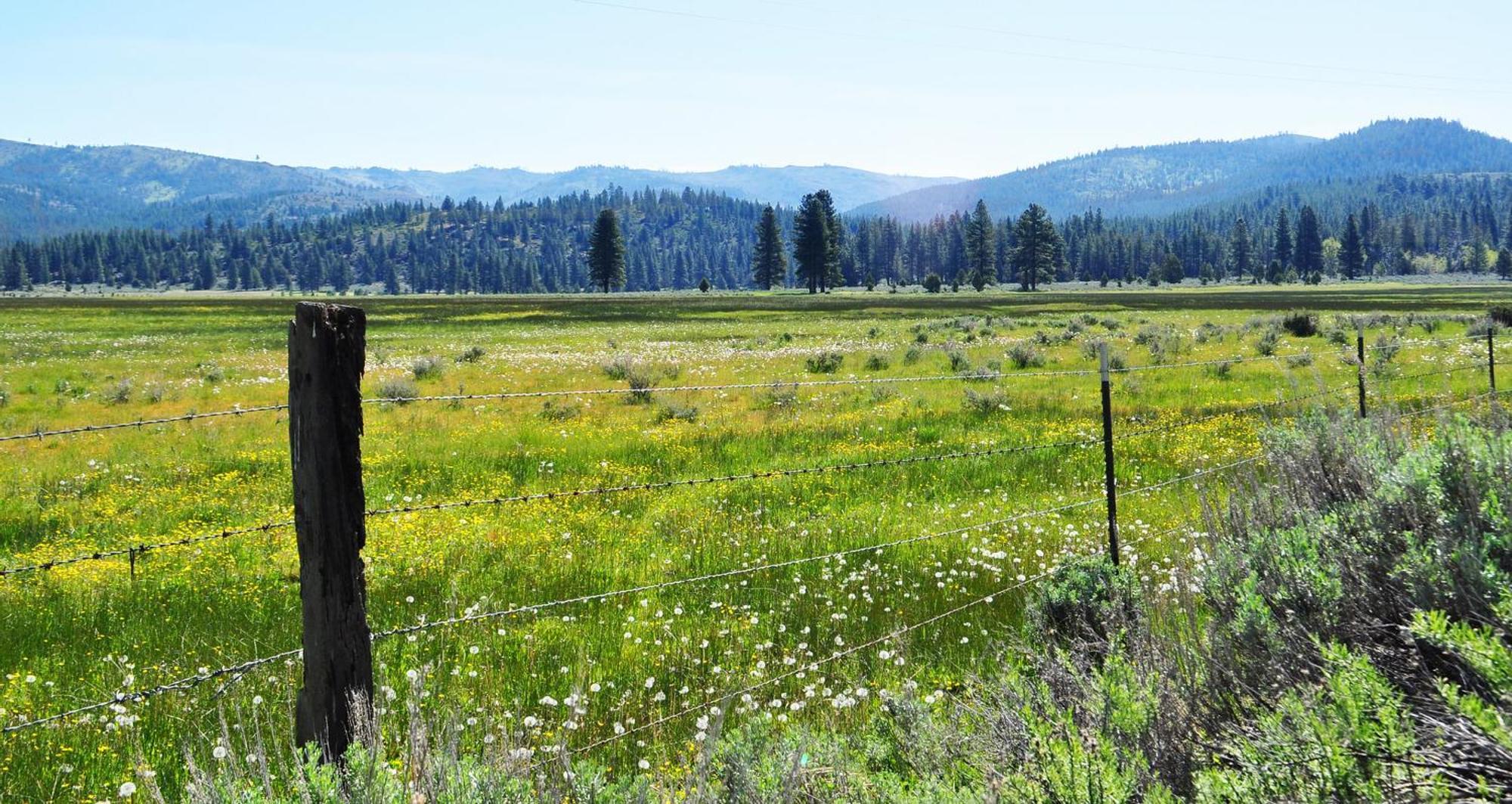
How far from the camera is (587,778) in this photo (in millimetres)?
3049

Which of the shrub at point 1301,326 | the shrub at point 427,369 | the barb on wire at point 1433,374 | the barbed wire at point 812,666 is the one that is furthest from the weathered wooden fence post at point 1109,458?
the shrub at point 1301,326

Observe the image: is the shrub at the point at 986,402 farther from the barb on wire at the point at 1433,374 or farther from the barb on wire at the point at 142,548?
the barb on wire at the point at 142,548

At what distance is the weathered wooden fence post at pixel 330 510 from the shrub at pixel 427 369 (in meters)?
25.5

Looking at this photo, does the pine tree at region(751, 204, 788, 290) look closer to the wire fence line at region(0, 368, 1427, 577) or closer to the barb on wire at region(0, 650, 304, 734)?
the wire fence line at region(0, 368, 1427, 577)

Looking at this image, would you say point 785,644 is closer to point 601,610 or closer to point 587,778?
point 601,610

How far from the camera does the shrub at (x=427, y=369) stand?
92.5ft

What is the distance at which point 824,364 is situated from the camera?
95.7ft

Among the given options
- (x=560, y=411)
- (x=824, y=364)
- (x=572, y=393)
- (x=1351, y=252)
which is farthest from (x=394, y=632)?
(x=1351, y=252)

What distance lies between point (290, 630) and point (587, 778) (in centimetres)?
500

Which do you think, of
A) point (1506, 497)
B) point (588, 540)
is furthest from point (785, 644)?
point (1506, 497)

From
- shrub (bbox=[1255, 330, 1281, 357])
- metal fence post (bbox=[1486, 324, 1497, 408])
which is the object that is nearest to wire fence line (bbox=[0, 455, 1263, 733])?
metal fence post (bbox=[1486, 324, 1497, 408])

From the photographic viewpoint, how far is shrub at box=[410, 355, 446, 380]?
1110 inches

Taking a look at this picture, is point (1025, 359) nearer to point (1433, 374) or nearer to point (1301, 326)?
point (1301, 326)

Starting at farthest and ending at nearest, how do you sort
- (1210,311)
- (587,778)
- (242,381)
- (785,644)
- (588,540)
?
(1210,311) → (242,381) → (588,540) → (785,644) → (587,778)
